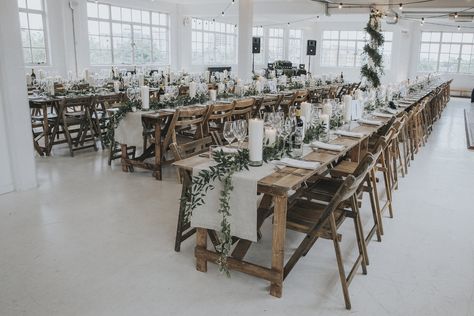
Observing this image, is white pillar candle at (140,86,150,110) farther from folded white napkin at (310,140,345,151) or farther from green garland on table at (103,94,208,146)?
A: folded white napkin at (310,140,345,151)

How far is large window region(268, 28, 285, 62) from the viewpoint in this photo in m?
21.3

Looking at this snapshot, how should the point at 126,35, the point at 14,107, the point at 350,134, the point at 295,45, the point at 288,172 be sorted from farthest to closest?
the point at 295,45, the point at 126,35, the point at 14,107, the point at 350,134, the point at 288,172

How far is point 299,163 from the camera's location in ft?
8.84

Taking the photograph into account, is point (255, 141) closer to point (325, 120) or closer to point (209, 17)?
point (325, 120)

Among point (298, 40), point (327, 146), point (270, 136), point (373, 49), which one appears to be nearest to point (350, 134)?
point (327, 146)

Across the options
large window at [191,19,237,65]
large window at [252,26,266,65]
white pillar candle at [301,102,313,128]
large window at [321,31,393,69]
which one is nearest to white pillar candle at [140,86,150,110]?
white pillar candle at [301,102,313,128]

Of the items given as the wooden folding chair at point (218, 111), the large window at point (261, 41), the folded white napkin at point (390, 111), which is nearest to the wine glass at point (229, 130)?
the wooden folding chair at point (218, 111)

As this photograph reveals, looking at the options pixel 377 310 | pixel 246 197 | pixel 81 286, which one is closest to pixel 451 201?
pixel 377 310

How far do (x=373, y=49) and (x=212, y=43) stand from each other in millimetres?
10438

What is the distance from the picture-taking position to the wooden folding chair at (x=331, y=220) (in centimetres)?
235

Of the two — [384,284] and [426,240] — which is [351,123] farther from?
[384,284]

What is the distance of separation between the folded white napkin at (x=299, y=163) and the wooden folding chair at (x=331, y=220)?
8.4 inches

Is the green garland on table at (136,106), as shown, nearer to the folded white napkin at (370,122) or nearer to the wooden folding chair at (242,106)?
the wooden folding chair at (242,106)

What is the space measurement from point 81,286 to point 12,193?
219cm
